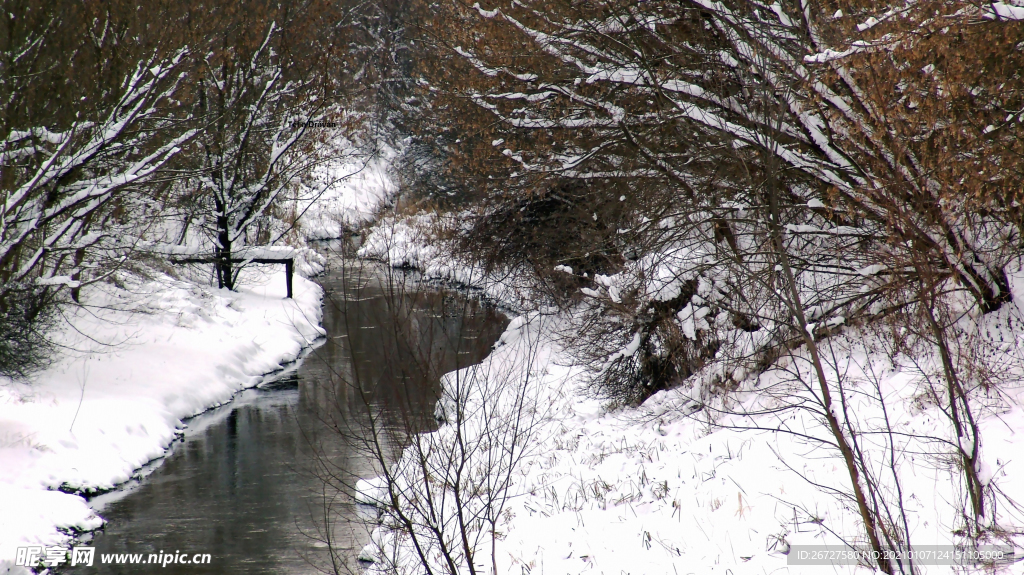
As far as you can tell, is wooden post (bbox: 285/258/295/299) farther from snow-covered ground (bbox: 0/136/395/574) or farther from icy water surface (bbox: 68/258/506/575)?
icy water surface (bbox: 68/258/506/575)

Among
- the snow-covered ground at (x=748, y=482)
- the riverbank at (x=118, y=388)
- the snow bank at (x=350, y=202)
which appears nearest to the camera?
the snow-covered ground at (x=748, y=482)

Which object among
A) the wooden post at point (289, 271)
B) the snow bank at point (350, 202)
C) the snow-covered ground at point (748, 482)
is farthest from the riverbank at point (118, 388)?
the snow bank at point (350, 202)

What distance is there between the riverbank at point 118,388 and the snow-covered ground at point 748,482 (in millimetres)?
2704

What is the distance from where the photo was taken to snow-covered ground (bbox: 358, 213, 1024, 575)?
15.6 feet

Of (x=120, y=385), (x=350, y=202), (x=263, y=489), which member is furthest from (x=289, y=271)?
(x=350, y=202)

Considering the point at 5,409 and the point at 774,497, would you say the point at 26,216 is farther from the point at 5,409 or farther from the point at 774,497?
the point at 774,497

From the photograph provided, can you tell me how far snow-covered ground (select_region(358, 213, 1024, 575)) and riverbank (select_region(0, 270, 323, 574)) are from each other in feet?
8.87

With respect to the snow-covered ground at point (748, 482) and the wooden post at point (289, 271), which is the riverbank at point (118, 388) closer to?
the wooden post at point (289, 271)

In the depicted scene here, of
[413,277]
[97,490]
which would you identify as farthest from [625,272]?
[413,277]

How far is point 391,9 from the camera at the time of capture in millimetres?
48594

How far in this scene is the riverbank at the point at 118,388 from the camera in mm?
8383

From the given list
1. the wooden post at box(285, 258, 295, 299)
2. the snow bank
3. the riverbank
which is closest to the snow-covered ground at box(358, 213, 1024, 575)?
the riverbank

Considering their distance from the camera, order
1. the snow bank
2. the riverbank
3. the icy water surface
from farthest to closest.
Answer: the snow bank < the riverbank < the icy water surface

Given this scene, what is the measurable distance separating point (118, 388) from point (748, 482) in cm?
1018
